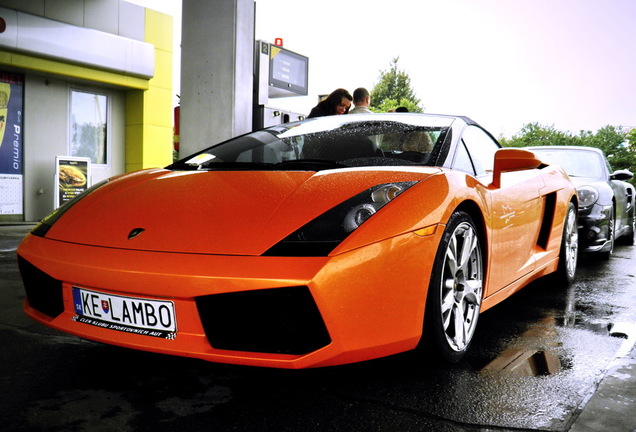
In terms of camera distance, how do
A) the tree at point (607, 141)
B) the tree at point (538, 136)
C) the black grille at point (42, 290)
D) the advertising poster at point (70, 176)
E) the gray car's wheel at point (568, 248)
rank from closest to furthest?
the black grille at point (42, 290)
the gray car's wheel at point (568, 248)
the advertising poster at point (70, 176)
the tree at point (607, 141)
the tree at point (538, 136)

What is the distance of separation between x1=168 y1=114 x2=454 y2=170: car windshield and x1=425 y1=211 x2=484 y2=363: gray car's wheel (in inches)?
14.7

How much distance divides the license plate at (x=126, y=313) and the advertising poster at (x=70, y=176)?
9.54 metres

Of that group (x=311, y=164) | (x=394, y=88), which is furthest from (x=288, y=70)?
(x=394, y=88)

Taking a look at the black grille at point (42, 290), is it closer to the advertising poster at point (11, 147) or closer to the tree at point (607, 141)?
the advertising poster at point (11, 147)

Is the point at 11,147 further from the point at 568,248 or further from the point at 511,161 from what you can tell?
the point at 511,161

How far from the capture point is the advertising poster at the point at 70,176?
11.0m

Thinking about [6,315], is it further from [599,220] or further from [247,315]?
[599,220]

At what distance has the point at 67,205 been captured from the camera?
2.58 m

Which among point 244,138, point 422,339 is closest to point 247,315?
point 422,339

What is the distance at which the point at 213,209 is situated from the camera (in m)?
2.20

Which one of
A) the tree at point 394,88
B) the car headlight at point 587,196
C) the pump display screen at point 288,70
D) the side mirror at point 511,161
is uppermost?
the tree at point 394,88

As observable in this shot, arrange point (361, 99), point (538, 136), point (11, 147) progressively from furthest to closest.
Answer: point (538, 136) < point (11, 147) < point (361, 99)

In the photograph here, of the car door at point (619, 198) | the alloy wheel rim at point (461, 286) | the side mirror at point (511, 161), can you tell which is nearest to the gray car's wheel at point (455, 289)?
the alloy wheel rim at point (461, 286)

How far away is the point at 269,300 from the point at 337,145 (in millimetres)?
1252
